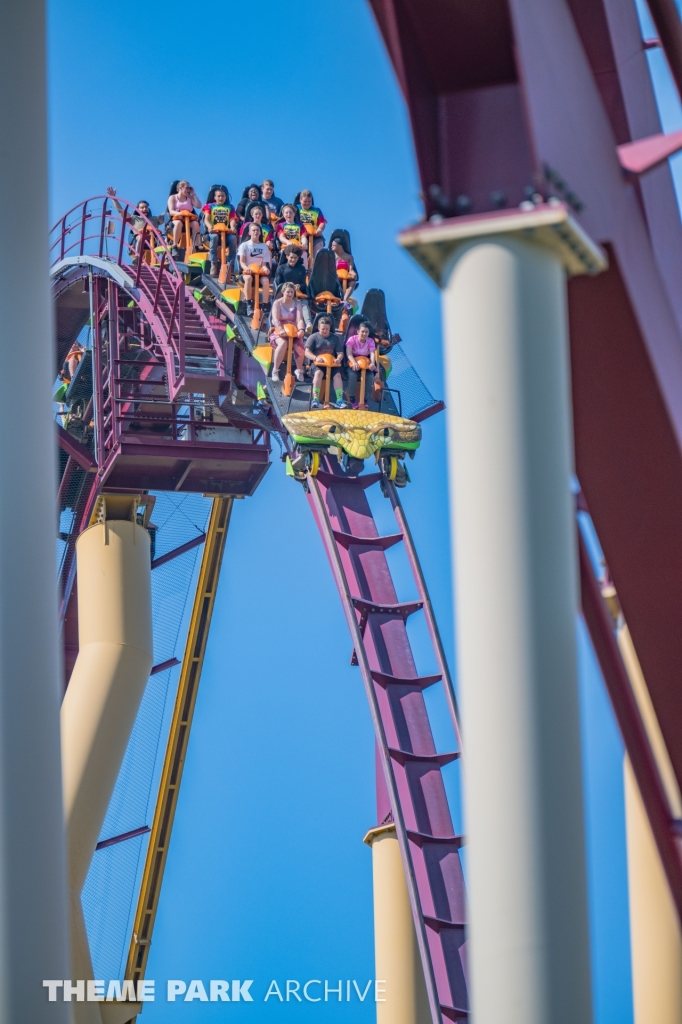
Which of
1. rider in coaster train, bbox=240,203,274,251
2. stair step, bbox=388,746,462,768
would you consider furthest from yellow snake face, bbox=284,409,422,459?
rider in coaster train, bbox=240,203,274,251

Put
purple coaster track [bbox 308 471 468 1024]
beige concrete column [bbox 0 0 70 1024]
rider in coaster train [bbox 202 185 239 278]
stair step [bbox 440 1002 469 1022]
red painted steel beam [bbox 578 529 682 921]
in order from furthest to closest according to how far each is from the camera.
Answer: rider in coaster train [bbox 202 185 239 278] → purple coaster track [bbox 308 471 468 1024] → stair step [bbox 440 1002 469 1022] → red painted steel beam [bbox 578 529 682 921] → beige concrete column [bbox 0 0 70 1024]

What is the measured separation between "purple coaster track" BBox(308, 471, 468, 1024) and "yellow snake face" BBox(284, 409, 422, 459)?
0.59 m

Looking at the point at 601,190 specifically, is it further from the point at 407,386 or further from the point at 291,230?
the point at 291,230

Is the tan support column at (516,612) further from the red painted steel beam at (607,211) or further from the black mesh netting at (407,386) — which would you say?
the black mesh netting at (407,386)

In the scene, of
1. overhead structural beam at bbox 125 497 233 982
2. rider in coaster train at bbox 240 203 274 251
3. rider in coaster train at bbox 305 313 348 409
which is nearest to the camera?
rider in coaster train at bbox 305 313 348 409

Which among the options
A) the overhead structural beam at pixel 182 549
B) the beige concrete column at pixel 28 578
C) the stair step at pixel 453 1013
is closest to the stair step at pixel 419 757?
the stair step at pixel 453 1013

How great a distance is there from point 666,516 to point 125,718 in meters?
8.60

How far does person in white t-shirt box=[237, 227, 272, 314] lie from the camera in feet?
43.0

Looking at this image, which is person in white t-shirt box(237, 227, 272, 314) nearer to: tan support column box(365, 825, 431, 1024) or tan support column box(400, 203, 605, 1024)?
tan support column box(365, 825, 431, 1024)

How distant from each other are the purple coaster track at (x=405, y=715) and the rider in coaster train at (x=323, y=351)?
751 mm

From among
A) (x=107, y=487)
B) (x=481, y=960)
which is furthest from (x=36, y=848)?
(x=107, y=487)

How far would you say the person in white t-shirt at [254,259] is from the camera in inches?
516

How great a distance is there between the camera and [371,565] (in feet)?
39.9

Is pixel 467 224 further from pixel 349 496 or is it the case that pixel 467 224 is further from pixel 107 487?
pixel 107 487
